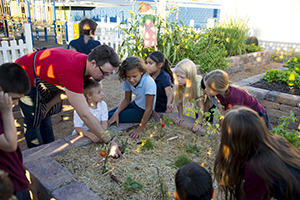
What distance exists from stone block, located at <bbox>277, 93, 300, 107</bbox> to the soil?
283 centimetres

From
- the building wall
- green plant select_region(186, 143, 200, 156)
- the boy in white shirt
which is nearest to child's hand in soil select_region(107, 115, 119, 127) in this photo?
the boy in white shirt

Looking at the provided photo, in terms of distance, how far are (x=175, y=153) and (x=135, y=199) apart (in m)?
0.82

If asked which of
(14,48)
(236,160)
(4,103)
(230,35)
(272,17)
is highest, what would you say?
(272,17)

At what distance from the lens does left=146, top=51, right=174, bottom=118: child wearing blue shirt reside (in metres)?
3.21

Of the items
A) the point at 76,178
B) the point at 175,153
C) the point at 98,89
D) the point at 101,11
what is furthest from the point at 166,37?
the point at 101,11

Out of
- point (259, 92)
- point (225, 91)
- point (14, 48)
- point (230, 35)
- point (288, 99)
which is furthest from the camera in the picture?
point (230, 35)

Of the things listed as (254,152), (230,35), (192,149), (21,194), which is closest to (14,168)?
(21,194)

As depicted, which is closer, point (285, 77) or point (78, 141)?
point (78, 141)

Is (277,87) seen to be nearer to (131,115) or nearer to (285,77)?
(285,77)

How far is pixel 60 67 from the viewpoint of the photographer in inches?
84.6

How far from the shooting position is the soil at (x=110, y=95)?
3.70 metres

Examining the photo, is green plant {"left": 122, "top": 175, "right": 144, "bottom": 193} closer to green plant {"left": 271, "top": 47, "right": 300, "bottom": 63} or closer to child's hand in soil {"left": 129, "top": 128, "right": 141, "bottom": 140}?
child's hand in soil {"left": 129, "top": 128, "right": 141, "bottom": 140}

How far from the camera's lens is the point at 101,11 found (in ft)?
96.8

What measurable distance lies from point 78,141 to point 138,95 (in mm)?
961
